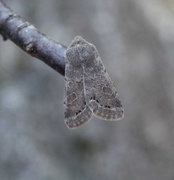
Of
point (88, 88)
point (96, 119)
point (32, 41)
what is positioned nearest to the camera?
point (32, 41)

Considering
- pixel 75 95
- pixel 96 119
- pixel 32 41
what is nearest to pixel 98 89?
pixel 75 95

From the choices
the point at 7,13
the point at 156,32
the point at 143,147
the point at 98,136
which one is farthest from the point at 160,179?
the point at 7,13

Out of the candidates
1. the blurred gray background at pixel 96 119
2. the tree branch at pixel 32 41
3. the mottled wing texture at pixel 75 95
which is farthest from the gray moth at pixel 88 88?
the blurred gray background at pixel 96 119

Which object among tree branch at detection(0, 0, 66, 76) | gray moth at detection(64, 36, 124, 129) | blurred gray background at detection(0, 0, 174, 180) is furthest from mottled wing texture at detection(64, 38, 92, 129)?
blurred gray background at detection(0, 0, 174, 180)

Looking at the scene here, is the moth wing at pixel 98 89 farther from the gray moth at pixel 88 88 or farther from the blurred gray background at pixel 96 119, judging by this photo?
the blurred gray background at pixel 96 119

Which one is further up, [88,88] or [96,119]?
[96,119]

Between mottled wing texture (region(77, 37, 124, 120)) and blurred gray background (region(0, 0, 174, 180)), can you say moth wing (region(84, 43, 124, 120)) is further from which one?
blurred gray background (region(0, 0, 174, 180))

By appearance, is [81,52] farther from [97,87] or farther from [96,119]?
[96,119]
